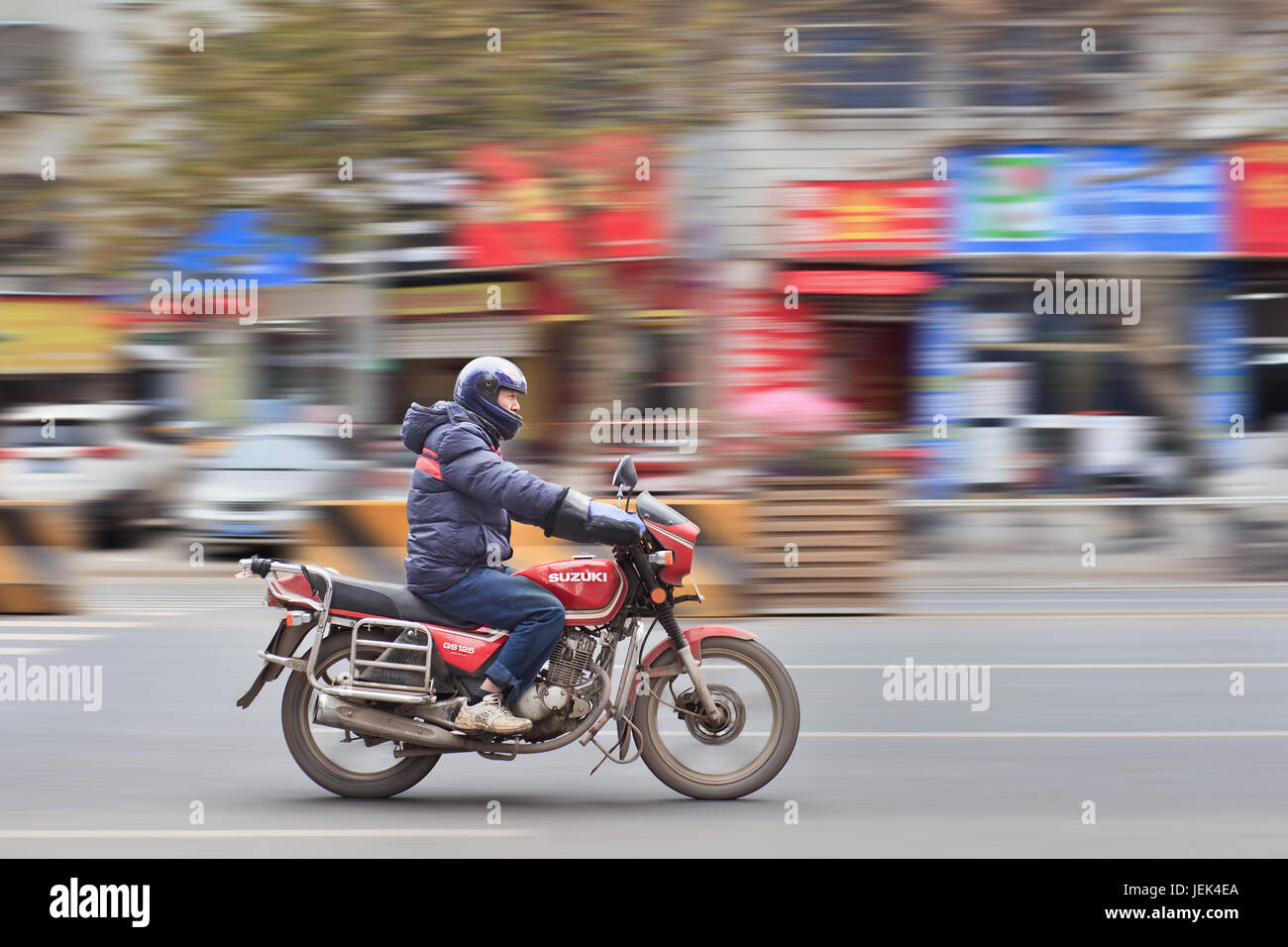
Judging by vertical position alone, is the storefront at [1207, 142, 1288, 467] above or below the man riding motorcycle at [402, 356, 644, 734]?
above

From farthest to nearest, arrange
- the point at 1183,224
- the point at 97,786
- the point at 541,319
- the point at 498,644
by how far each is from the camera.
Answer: the point at 541,319, the point at 1183,224, the point at 97,786, the point at 498,644

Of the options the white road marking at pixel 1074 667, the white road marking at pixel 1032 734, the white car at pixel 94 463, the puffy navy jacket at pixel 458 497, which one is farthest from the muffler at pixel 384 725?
the white car at pixel 94 463

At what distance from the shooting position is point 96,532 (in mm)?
18406

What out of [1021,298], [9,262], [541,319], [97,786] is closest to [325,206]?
[541,319]

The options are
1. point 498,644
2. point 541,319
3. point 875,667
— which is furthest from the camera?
point 541,319

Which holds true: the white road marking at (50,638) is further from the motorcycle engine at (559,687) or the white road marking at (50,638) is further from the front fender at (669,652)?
the front fender at (669,652)

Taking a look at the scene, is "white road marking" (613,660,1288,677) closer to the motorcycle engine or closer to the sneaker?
the motorcycle engine

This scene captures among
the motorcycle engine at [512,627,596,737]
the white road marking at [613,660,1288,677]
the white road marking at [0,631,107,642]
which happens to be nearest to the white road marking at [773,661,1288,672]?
the white road marking at [613,660,1288,677]

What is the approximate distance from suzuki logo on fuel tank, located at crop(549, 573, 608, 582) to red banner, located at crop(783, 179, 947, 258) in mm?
13232

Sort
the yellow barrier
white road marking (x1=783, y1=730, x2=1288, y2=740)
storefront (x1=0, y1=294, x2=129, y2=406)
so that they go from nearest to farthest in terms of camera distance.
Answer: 1. white road marking (x1=783, y1=730, x2=1288, y2=740)
2. the yellow barrier
3. storefront (x1=0, y1=294, x2=129, y2=406)

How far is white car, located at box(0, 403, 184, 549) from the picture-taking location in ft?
61.2

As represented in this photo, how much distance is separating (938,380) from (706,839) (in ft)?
46.0

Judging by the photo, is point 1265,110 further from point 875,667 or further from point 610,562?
point 610,562

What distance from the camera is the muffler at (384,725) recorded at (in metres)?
5.99
